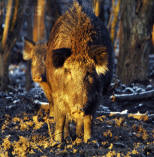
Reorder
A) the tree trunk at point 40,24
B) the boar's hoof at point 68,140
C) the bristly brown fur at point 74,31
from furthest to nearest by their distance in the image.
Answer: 1. the tree trunk at point 40,24
2. the boar's hoof at point 68,140
3. the bristly brown fur at point 74,31

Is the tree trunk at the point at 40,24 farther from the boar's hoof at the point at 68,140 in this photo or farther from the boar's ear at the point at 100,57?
the boar's ear at the point at 100,57

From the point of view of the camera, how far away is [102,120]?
6137 mm

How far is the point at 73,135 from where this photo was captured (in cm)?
538

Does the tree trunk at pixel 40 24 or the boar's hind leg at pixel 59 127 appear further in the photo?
the tree trunk at pixel 40 24

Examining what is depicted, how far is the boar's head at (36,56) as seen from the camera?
6.39 metres

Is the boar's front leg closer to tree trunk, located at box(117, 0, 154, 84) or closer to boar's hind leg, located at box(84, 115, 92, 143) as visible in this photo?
boar's hind leg, located at box(84, 115, 92, 143)

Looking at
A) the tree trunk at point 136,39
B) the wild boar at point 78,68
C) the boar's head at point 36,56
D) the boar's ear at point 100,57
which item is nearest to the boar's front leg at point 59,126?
the wild boar at point 78,68

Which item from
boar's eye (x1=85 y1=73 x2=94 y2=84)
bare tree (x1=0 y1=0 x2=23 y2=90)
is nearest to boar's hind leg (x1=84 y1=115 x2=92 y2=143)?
boar's eye (x1=85 y1=73 x2=94 y2=84)

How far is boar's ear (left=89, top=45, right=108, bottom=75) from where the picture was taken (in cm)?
411

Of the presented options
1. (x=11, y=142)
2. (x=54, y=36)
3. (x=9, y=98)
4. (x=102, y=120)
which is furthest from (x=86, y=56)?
(x=9, y=98)

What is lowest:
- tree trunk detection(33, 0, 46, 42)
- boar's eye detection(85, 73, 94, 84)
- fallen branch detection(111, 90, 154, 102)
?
fallen branch detection(111, 90, 154, 102)

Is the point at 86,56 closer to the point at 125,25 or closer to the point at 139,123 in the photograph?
the point at 139,123

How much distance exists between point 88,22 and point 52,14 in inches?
404

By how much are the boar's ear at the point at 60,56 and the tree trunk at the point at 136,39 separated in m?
5.94
